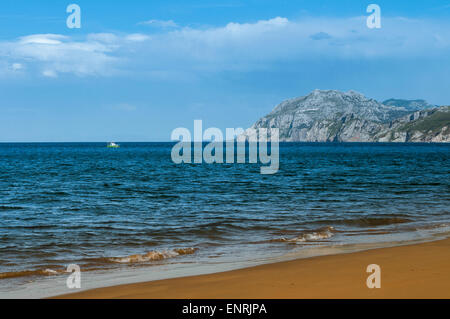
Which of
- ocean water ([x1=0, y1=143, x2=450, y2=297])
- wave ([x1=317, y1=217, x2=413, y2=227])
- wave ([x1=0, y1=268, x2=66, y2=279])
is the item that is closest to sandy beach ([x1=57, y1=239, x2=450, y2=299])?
ocean water ([x1=0, y1=143, x2=450, y2=297])

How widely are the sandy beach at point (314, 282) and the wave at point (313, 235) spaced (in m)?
3.61

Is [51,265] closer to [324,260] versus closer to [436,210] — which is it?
[324,260]

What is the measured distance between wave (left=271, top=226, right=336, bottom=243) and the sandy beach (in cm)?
361

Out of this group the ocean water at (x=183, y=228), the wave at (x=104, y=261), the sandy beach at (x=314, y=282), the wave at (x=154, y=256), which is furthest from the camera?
the wave at (x=154, y=256)

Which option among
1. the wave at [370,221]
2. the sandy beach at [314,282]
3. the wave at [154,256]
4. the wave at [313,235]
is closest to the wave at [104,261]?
the wave at [154,256]

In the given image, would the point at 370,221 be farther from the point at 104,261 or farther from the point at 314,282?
the point at 104,261

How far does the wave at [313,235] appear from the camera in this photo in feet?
49.8

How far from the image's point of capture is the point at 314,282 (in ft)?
29.9

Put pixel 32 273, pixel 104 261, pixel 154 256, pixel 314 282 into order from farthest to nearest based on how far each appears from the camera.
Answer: pixel 154 256
pixel 104 261
pixel 32 273
pixel 314 282

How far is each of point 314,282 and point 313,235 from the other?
22.4 feet

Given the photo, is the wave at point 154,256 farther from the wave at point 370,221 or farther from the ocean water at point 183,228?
the wave at point 370,221

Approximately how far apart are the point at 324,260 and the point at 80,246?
7.37 meters

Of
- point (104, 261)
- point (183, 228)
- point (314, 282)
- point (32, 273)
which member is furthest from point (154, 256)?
point (314, 282)

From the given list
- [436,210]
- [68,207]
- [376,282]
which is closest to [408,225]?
[436,210]
